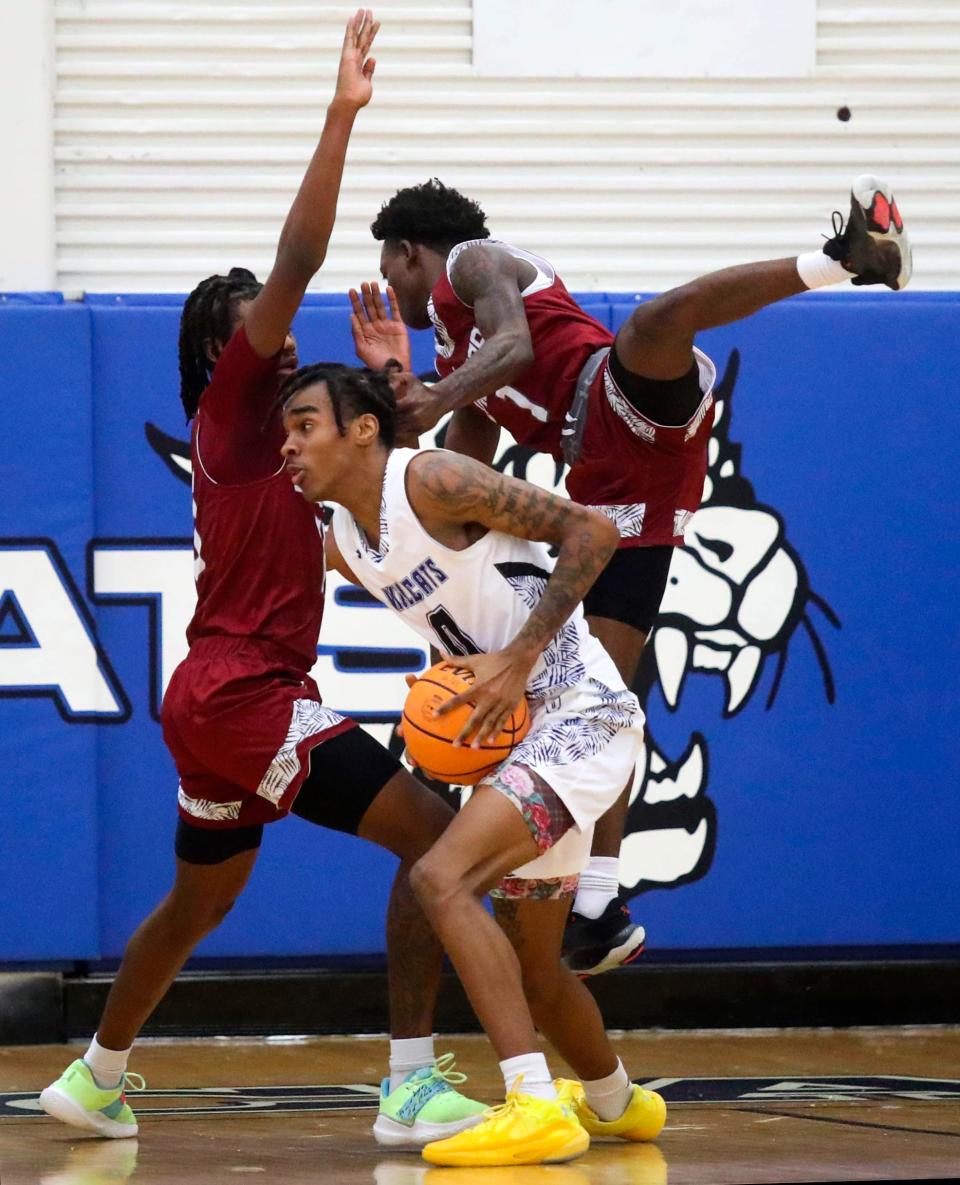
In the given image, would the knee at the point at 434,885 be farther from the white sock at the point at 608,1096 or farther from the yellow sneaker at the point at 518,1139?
the white sock at the point at 608,1096

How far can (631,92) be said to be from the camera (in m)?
7.90

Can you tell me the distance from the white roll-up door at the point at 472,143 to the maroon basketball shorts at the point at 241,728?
3.48 meters

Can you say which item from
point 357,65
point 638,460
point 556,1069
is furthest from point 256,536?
point 556,1069

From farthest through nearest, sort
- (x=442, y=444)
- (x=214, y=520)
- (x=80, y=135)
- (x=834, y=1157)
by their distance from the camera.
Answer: (x=80, y=135) < (x=442, y=444) < (x=214, y=520) < (x=834, y=1157)

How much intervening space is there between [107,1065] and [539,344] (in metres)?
2.35

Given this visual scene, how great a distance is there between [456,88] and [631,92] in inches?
29.4

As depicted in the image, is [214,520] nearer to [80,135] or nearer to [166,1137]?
[166,1137]

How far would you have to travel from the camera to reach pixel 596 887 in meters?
5.25

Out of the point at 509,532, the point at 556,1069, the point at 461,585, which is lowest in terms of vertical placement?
the point at 556,1069

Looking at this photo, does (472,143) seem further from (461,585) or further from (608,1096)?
(608,1096)

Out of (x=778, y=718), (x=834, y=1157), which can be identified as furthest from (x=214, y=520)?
(x=778, y=718)

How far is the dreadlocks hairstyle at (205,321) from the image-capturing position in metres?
4.72

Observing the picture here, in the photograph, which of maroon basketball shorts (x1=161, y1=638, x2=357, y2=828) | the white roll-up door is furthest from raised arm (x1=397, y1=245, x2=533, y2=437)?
the white roll-up door

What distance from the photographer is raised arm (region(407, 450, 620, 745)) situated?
13.8 feet
